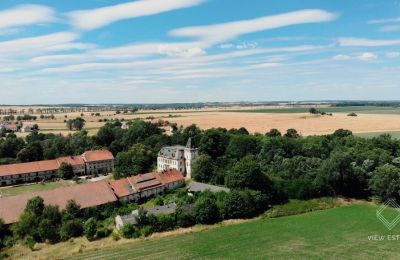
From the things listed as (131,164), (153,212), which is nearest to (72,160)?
(131,164)

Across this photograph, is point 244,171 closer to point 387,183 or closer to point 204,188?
point 204,188

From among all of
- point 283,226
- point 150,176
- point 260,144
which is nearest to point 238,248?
point 283,226

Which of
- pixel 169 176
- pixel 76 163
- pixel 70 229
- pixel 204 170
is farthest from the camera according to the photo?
pixel 76 163

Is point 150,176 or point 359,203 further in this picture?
point 150,176

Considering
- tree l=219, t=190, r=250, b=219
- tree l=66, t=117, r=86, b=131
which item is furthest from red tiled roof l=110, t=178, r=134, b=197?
tree l=66, t=117, r=86, b=131

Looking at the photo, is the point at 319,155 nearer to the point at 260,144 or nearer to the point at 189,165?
the point at 260,144

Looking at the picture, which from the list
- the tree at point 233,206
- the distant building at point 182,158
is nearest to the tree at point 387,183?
the tree at point 233,206
